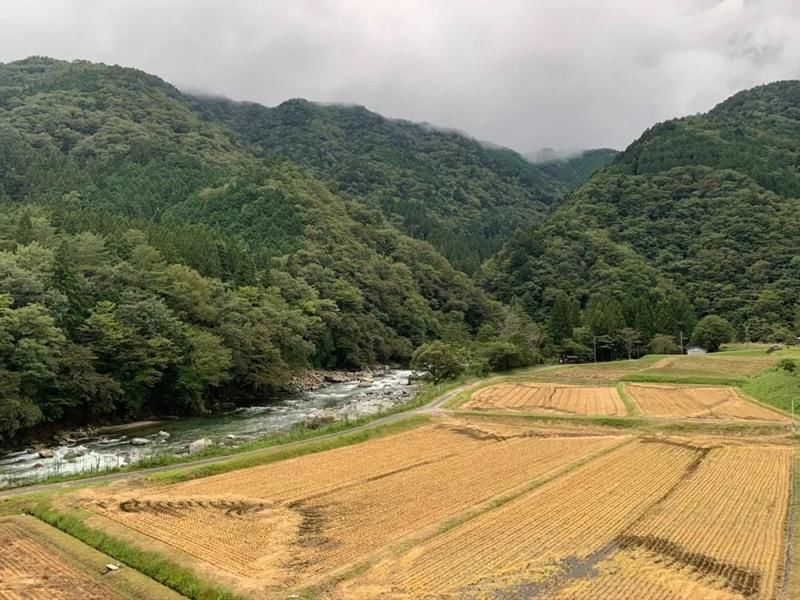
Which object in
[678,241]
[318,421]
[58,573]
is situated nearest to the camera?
[58,573]

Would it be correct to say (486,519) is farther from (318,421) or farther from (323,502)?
(318,421)

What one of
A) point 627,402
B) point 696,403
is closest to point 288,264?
point 627,402

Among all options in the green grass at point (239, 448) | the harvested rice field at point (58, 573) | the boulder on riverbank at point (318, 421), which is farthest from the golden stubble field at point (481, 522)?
the boulder on riverbank at point (318, 421)

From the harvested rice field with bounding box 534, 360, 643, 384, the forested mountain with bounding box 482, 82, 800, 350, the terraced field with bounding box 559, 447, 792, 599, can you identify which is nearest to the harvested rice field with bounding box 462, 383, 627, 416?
the harvested rice field with bounding box 534, 360, 643, 384

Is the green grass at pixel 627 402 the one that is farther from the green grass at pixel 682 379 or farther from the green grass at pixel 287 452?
the green grass at pixel 287 452

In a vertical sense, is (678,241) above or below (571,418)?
above

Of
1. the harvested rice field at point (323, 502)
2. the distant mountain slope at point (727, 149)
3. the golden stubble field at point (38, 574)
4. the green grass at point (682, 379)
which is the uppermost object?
the distant mountain slope at point (727, 149)
